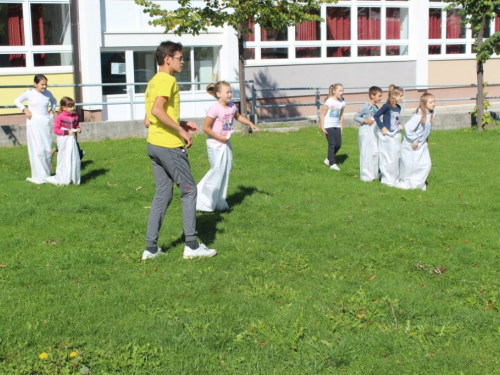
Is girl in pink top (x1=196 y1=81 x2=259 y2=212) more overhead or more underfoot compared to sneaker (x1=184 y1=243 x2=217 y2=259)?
more overhead

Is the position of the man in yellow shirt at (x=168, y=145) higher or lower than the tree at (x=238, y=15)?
lower

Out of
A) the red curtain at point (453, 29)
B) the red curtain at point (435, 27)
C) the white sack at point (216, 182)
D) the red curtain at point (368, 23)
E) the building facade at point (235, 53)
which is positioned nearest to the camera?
the white sack at point (216, 182)

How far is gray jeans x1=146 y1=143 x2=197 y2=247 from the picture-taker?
6.87m

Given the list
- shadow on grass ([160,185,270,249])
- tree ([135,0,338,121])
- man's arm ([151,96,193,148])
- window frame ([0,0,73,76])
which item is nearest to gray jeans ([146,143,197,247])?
man's arm ([151,96,193,148])

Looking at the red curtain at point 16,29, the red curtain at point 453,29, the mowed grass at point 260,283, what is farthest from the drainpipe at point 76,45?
the red curtain at point 453,29

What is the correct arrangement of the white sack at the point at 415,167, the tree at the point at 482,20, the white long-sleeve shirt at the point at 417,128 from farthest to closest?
1. the tree at the point at 482,20
2. the white sack at the point at 415,167
3. the white long-sleeve shirt at the point at 417,128

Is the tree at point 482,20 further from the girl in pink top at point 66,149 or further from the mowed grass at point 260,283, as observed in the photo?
the girl in pink top at point 66,149

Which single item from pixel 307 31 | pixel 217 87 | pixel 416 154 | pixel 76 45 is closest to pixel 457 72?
pixel 307 31

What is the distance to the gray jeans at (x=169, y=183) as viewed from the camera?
6.87m

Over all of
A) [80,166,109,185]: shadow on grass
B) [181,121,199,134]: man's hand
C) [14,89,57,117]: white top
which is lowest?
[80,166,109,185]: shadow on grass

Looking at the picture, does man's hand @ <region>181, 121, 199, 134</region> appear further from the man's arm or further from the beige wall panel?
the beige wall panel

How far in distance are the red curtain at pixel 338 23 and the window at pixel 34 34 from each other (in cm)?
927

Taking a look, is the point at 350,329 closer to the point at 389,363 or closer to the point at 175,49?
the point at 389,363

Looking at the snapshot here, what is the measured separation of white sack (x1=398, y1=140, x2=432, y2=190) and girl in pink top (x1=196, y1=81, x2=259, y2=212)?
328 cm
